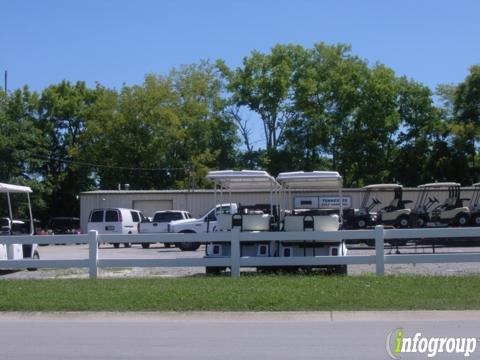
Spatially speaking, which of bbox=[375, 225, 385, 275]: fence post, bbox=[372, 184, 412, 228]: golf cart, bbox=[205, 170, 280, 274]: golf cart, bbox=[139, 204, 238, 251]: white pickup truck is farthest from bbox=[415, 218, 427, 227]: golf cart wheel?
bbox=[375, 225, 385, 275]: fence post

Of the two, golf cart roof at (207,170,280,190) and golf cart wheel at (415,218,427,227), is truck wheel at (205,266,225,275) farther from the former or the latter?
golf cart wheel at (415,218,427,227)

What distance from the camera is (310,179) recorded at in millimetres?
20266

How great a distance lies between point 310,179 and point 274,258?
3.21m

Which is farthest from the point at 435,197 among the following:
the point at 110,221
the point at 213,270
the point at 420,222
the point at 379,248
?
the point at 379,248

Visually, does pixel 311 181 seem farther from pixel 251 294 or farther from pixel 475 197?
pixel 475 197

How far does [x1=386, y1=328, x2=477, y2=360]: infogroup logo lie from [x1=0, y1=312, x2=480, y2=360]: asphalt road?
115 millimetres

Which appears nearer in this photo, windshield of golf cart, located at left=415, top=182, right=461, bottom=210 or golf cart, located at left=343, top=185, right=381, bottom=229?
golf cart, located at left=343, top=185, right=381, bottom=229

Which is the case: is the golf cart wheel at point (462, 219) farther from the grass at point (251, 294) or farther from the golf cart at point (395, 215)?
the grass at point (251, 294)

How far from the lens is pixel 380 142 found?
6106 centimetres

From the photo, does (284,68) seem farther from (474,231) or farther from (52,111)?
(474,231)

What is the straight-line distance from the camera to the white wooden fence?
17.5 metres

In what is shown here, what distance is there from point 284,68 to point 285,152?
6.98 meters

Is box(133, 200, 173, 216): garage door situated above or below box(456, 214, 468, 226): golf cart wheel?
above

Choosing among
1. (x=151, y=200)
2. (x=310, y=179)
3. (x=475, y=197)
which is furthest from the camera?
(x=151, y=200)
